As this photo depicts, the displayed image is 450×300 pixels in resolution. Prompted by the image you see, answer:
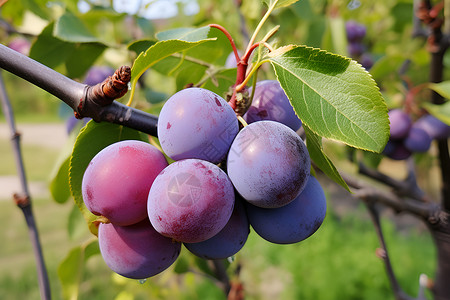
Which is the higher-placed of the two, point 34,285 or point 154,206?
point 154,206

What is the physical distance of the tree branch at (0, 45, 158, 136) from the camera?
0.42m

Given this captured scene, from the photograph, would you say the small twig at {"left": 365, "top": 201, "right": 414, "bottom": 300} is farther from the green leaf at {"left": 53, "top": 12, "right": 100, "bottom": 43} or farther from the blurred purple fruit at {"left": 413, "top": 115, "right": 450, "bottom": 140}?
the green leaf at {"left": 53, "top": 12, "right": 100, "bottom": 43}

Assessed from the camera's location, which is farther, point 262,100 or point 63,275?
point 63,275

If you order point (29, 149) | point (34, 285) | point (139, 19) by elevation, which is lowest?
point (29, 149)

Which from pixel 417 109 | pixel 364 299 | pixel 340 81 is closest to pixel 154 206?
pixel 340 81

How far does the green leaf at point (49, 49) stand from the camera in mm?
769

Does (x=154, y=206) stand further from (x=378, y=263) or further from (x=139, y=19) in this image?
(x=378, y=263)

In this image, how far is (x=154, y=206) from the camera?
41 cm

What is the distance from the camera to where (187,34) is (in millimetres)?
547

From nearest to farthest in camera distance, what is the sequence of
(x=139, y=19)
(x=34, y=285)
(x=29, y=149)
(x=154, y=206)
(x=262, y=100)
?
1. (x=154, y=206)
2. (x=262, y=100)
3. (x=139, y=19)
4. (x=34, y=285)
5. (x=29, y=149)

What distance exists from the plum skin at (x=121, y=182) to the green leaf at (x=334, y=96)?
0.19 meters

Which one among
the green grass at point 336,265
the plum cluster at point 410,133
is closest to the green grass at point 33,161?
the green grass at point 336,265

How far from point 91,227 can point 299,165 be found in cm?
31

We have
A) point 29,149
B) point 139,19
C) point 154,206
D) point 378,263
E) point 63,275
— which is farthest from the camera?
point 29,149
